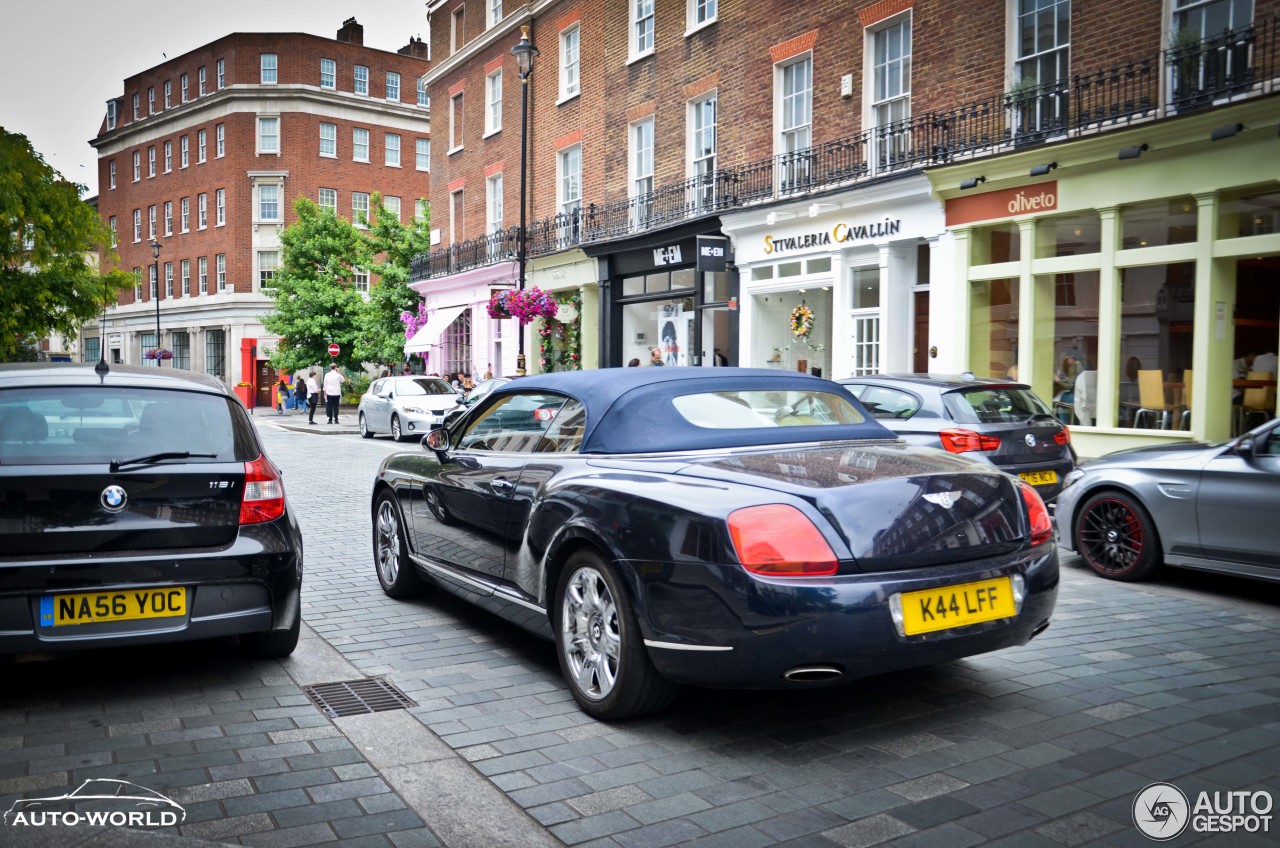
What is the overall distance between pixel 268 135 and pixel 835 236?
4270 cm

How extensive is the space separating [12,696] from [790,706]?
136 inches

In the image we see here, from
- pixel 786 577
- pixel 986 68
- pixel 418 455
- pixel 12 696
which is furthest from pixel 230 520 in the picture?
pixel 986 68

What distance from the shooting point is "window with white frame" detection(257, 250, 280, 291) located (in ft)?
174

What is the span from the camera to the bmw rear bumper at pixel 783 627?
3695 mm

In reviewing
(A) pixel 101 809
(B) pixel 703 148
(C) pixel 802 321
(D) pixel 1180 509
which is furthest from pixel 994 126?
(A) pixel 101 809

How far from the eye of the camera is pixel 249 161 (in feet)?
174

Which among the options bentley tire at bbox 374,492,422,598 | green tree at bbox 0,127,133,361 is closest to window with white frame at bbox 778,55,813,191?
green tree at bbox 0,127,133,361

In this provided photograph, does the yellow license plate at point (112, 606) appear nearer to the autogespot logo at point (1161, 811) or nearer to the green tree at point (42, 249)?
the autogespot logo at point (1161, 811)

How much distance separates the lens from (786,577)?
3729 millimetres

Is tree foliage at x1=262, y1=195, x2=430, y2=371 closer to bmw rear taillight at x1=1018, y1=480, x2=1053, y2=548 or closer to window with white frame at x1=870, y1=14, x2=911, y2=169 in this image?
window with white frame at x1=870, y1=14, x2=911, y2=169

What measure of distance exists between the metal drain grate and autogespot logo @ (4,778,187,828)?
1.00m

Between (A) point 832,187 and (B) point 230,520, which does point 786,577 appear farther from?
(A) point 832,187

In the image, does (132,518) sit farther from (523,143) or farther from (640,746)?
(523,143)

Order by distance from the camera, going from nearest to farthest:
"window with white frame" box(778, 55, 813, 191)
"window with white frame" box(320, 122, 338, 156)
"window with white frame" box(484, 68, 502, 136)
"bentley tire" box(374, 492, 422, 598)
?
"bentley tire" box(374, 492, 422, 598) < "window with white frame" box(778, 55, 813, 191) < "window with white frame" box(484, 68, 502, 136) < "window with white frame" box(320, 122, 338, 156)
